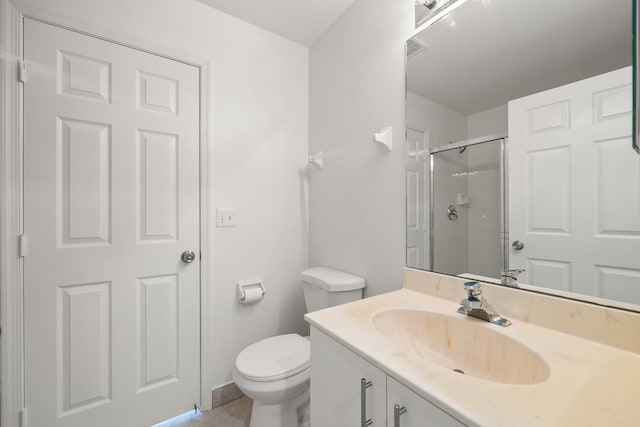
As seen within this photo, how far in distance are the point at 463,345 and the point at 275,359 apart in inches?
34.1

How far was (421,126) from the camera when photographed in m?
1.25

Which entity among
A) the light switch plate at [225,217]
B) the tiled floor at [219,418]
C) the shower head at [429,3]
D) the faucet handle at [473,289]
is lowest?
the tiled floor at [219,418]

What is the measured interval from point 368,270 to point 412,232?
1.17 ft

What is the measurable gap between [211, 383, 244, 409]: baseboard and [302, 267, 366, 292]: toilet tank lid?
830mm

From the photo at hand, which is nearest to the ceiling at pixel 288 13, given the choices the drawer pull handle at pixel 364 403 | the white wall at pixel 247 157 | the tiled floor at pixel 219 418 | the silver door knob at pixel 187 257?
the white wall at pixel 247 157

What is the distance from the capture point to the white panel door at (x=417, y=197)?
4.05 feet

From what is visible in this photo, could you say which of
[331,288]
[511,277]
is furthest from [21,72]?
[511,277]

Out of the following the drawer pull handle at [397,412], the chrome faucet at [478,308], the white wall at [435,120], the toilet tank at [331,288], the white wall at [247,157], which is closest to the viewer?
the drawer pull handle at [397,412]

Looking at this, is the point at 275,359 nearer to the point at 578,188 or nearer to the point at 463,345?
the point at 463,345

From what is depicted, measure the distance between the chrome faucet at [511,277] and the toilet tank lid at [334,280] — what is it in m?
0.67

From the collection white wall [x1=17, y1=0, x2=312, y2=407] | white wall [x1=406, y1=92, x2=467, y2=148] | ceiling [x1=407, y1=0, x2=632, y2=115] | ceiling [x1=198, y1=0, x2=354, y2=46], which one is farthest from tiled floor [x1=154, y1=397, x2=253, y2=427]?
ceiling [x1=198, y1=0, x2=354, y2=46]

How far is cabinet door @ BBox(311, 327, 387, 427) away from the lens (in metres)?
0.66

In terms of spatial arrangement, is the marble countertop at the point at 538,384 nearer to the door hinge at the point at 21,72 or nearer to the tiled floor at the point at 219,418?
the tiled floor at the point at 219,418

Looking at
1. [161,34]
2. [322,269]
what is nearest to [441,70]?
[322,269]
